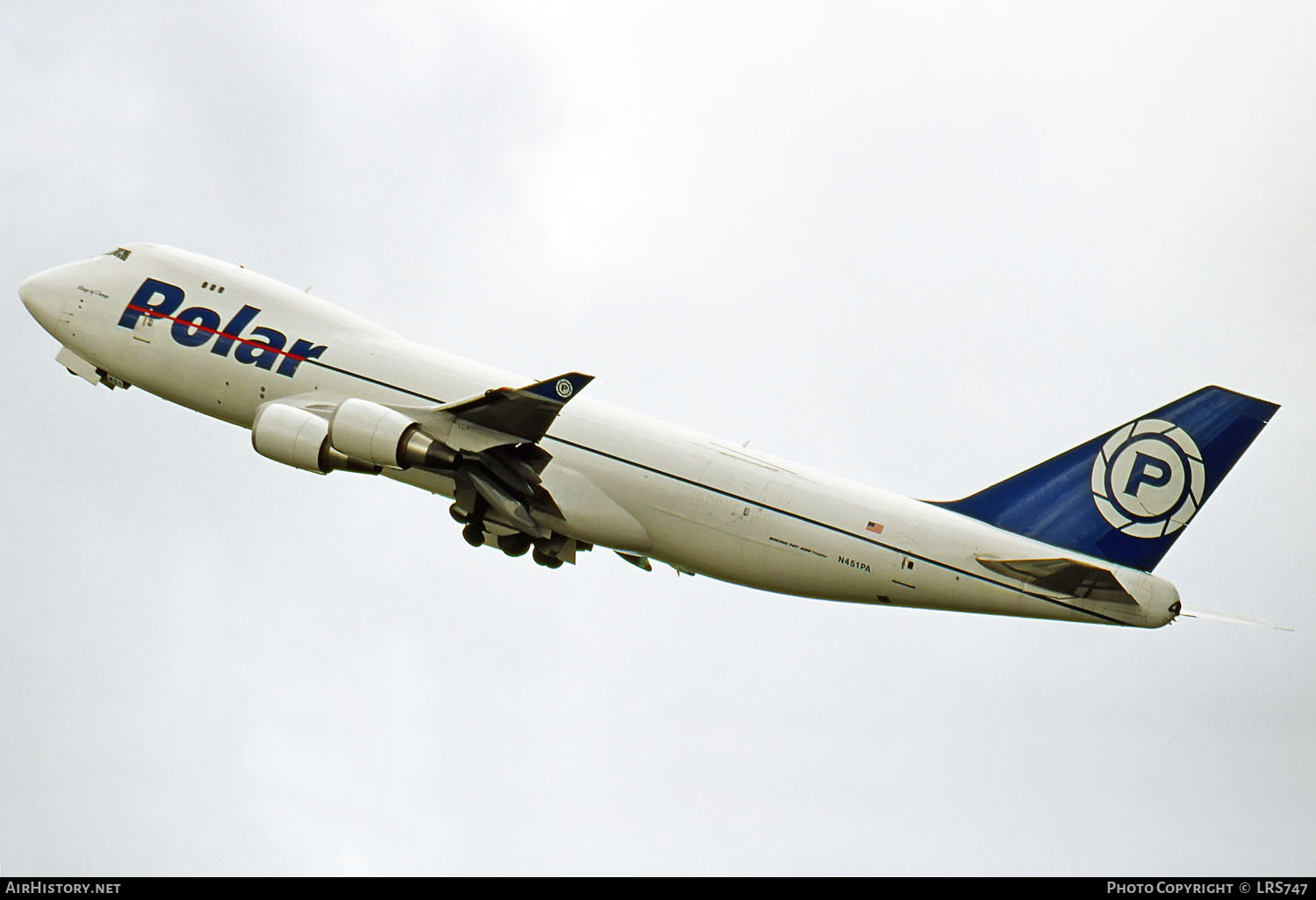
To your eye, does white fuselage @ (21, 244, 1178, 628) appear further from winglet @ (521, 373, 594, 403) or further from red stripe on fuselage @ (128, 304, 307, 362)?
winglet @ (521, 373, 594, 403)

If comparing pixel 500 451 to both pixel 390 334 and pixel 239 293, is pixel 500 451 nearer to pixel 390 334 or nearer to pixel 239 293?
pixel 390 334

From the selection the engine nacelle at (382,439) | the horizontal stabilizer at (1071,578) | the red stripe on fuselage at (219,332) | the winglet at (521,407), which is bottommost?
the horizontal stabilizer at (1071,578)

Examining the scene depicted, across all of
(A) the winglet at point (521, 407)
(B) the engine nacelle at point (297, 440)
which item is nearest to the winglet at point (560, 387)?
(A) the winglet at point (521, 407)

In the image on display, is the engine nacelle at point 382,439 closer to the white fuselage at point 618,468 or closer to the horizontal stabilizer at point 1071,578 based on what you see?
the white fuselage at point 618,468

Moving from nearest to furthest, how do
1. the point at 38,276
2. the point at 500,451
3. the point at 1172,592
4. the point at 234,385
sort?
the point at 1172,592, the point at 500,451, the point at 234,385, the point at 38,276

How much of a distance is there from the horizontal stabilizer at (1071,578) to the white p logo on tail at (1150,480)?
6.58 feet

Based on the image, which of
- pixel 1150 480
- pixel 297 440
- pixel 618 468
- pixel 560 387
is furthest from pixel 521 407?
pixel 1150 480

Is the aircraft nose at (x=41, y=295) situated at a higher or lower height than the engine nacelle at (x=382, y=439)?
higher

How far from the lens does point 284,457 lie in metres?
35.0

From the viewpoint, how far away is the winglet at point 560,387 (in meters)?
32.1

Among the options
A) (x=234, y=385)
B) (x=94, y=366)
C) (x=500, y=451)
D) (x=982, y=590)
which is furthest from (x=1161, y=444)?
(x=94, y=366)

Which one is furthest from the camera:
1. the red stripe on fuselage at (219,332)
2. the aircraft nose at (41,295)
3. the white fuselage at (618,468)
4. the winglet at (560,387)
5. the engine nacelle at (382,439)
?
the aircraft nose at (41,295)

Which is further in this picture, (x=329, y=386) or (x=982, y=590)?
(x=329, y=386)

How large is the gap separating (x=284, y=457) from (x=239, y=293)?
19.2ft
